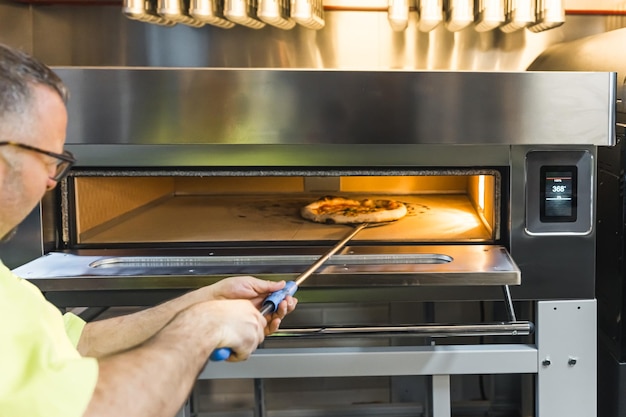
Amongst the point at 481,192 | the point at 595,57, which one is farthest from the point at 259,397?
the point at 595,57

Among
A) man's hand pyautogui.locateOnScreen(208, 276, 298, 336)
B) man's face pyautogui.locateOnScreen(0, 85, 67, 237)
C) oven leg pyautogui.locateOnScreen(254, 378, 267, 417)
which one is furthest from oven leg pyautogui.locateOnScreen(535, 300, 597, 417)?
man's face pyautogui.locateOnScreen(0, 85, 67, 237)

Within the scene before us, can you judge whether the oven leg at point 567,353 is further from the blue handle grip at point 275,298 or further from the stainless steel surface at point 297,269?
the blue handle grip at point 275,298

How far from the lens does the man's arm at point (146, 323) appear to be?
1157mm

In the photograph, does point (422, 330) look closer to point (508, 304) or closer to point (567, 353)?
point (508, 304)

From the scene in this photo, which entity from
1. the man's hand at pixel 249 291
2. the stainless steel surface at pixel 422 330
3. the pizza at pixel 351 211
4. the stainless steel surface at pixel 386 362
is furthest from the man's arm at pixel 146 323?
the pizza at pixel 351 211

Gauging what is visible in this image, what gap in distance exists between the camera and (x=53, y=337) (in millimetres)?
899

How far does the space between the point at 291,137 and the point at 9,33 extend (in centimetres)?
100

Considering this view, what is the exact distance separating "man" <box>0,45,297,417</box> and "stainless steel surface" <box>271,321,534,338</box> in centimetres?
36

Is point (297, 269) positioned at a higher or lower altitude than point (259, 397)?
higher

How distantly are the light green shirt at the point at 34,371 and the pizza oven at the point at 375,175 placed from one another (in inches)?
19.4

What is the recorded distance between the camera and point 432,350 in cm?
141

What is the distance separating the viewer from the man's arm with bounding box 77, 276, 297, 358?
1.16 metres

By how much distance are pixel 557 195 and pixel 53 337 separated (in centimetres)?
95

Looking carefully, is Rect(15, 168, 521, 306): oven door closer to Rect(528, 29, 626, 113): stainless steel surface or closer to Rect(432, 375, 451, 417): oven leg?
Rect(432, 375, 451, 417): oven leg
